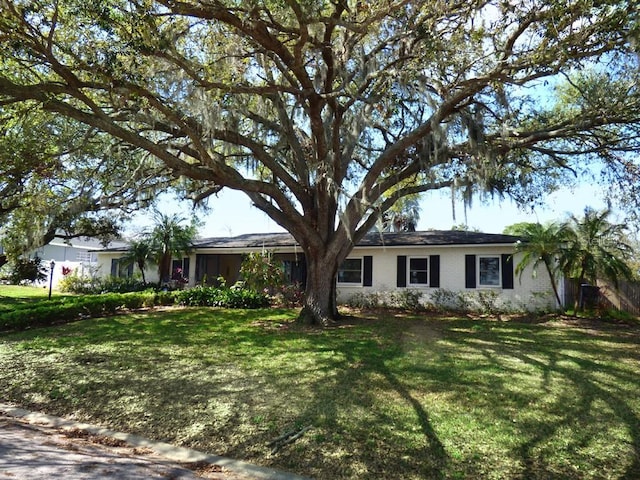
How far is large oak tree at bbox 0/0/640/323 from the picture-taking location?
8.11 metres

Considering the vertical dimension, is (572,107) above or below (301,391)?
above

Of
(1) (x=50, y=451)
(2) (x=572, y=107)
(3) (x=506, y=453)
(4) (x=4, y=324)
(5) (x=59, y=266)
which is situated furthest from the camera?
(5) (x=59, y=266)

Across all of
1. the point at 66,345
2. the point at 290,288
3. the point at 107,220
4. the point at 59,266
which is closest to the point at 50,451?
the point at 66,345

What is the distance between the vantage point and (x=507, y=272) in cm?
1609

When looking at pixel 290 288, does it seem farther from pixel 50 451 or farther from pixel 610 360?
pixel 50 451

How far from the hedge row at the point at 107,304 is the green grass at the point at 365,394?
1183 millimetres

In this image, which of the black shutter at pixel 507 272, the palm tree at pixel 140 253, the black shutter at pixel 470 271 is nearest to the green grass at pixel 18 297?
the palm tree at pixel 140 253

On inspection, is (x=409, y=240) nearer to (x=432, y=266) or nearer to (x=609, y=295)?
(x=432, y=266)

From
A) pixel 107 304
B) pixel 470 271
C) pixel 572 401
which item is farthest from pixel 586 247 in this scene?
pixel 107 304

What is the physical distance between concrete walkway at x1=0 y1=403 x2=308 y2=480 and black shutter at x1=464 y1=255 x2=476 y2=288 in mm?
13483

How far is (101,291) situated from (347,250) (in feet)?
52.5

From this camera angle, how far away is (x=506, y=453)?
15.0ft

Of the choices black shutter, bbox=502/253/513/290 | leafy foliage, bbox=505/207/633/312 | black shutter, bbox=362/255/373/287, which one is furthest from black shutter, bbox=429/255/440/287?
leafy foliage, bbox=505/207/633/312

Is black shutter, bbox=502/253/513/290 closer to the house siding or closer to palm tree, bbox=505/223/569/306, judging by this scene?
the house siding
